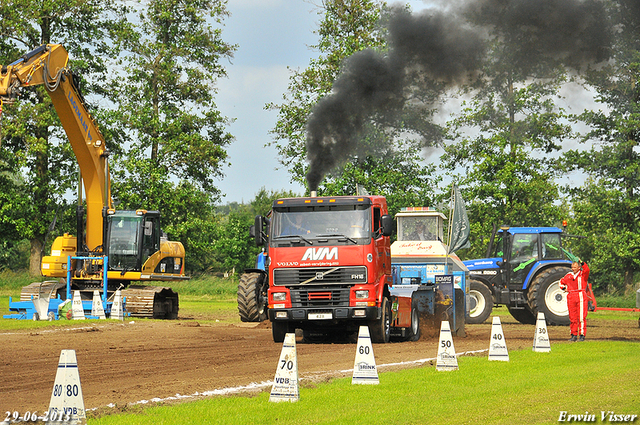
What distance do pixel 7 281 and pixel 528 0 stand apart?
Answer: 38.9 metres

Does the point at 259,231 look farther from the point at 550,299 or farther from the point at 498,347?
the point at 550,299

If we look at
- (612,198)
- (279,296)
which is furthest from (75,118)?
(612,198)

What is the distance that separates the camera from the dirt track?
10688 millimetres

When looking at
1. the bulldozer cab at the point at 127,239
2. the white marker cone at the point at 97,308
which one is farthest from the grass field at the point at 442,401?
the bulldozer cab at the point at 127,239

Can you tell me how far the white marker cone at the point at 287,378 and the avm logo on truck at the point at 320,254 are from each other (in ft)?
26.2

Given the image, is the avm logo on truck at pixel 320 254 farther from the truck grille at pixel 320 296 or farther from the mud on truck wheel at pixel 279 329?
the mud on truck wheel at pixel 279 329

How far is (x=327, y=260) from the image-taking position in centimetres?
1727

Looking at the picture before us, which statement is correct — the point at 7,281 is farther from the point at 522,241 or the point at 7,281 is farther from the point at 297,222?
the point at 297,222

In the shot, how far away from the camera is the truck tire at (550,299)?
26.9 meters

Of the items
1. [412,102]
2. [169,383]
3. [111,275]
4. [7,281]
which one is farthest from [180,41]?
[169,383]

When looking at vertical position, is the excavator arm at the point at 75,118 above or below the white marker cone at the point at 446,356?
above

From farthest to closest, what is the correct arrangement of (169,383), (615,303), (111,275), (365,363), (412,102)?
(615,303), (111,275), (412,102), (169,383), (365,363)

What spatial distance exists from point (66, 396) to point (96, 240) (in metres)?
20.7

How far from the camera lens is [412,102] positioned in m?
24.4
